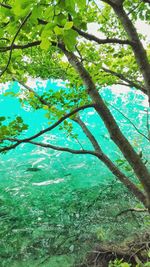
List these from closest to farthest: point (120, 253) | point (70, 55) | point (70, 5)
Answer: point (70, 5)
point (70, 55)
point (120, 253)

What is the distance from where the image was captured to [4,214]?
1398 cm

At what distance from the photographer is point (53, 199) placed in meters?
15.8

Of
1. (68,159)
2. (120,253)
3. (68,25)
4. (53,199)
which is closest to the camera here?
(68,25)

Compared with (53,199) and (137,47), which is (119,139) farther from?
(53,199)

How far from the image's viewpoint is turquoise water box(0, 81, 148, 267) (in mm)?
11406

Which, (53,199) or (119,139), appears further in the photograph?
(53,199)

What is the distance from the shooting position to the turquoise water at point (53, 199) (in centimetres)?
1141

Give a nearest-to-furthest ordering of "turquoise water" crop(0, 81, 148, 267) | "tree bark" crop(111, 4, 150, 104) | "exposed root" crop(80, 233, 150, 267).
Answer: "tree bark" crop(111, 4, 150, 104)
"exposed root" crop(80, 233, 150, 267)
"turquoise water" crop(0, 81, 148, 267)

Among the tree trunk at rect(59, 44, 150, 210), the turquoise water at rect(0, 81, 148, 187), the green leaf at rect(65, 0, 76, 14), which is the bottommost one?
the tree trunk at rect(59, 44, 150, 210)

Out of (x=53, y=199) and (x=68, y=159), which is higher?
(x=68, y=159)

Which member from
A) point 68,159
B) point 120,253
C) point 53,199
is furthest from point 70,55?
point 68,159

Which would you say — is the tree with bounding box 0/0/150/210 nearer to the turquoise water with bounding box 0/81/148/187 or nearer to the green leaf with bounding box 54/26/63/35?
the green leaf with bounding box 54/26/63/35

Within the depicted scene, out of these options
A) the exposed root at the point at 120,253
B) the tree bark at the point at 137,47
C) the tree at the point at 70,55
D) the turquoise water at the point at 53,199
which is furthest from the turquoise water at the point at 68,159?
the tree bark at the point at 137,47

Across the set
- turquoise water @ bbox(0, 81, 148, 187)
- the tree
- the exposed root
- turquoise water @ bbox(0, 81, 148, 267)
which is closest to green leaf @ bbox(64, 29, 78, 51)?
the tree
